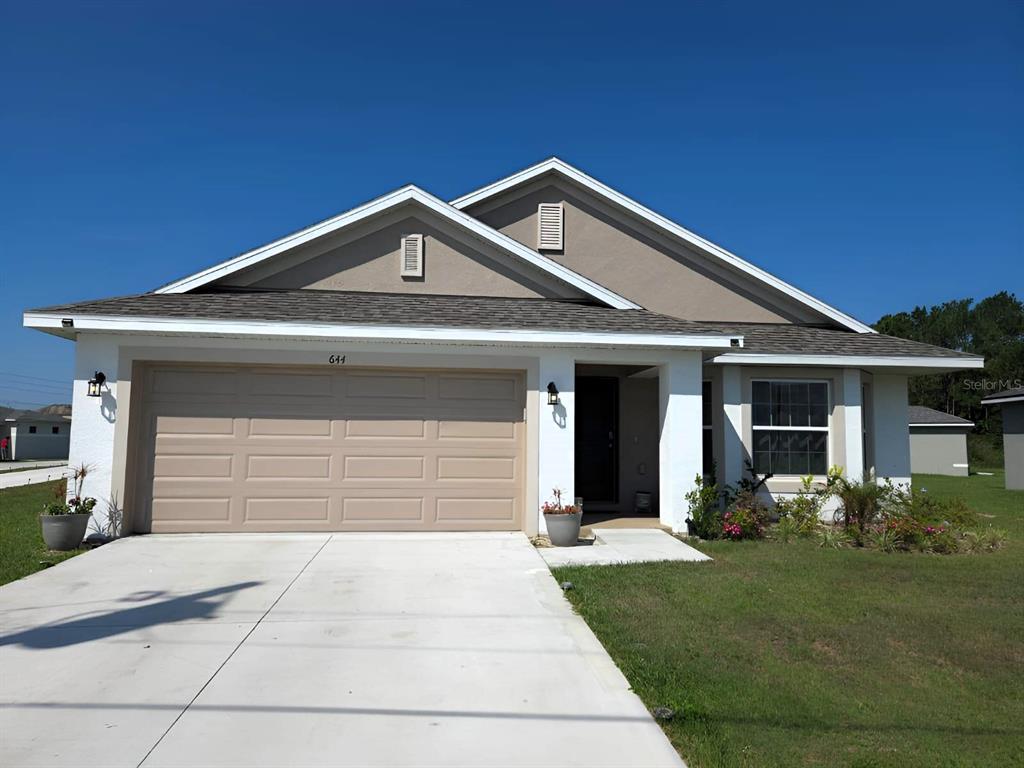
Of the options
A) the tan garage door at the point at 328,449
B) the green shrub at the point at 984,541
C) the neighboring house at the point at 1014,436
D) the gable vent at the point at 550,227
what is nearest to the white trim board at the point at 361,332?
the tan garage door at the point at 328,449

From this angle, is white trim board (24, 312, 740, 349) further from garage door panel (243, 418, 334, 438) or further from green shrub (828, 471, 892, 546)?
green shrub (828, 471, 892, 546)

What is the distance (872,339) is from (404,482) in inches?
363

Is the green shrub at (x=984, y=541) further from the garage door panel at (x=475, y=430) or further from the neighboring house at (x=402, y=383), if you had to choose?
the garage door panel at (x=475, y=430)

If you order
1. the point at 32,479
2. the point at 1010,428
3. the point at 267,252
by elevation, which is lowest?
the point at 32,479

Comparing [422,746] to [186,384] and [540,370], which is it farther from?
[186,384]

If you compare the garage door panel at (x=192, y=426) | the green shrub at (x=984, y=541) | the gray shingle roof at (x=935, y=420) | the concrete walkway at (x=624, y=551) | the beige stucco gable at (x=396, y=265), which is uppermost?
the beige stucco gable at (x=396, y=265)

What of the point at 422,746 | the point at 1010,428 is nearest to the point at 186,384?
the point at 422,746

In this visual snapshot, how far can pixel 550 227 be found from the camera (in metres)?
14.0

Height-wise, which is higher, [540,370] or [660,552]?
[540,370]

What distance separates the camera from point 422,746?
388cm

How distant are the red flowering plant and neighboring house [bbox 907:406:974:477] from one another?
28.0m

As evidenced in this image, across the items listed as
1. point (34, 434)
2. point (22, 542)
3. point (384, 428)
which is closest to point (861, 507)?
point (384, 428)

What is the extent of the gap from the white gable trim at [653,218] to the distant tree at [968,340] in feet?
139

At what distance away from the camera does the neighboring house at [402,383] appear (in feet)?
32.2
